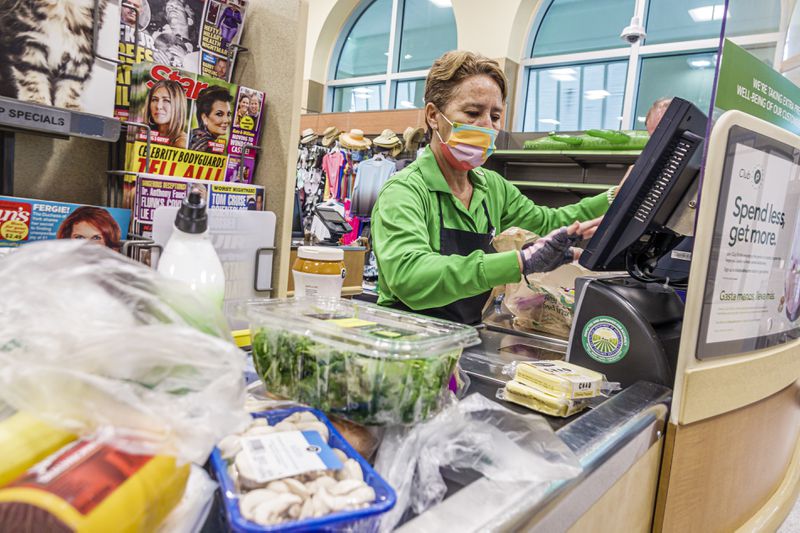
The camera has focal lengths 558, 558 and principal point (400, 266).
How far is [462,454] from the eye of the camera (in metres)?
0.68

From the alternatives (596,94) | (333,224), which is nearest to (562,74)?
(596,94)

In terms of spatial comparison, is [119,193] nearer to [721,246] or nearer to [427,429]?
[427,429]

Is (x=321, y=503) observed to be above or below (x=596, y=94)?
below

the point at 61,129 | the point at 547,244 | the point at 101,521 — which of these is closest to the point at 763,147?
the point at 547,244

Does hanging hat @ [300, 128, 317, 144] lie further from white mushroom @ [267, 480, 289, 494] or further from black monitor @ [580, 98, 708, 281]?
white mushroom @ [267, 480, 289, 494]

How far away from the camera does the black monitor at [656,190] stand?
1095mm

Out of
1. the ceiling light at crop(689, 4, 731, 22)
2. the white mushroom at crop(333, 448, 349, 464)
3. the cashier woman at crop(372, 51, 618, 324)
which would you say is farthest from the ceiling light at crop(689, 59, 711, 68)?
the white mushroom at crop(333, 448, 349, 464)

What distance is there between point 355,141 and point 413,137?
0.87m

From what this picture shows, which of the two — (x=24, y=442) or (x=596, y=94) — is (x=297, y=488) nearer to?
(x=24, y=442)

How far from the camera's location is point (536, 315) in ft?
5.87

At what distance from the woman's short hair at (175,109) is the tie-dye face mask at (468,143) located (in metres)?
0.82

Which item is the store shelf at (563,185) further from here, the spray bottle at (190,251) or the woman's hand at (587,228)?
the spray bottle at (190,251)

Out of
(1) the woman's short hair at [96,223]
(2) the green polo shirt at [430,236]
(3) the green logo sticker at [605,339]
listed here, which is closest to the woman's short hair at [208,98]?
(1) the woman's short hair at [96,223]

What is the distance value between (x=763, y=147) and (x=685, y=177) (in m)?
0.15
